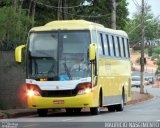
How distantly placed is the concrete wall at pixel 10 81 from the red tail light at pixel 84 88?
17.9ft

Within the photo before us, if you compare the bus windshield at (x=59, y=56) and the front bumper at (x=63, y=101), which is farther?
the bus windshield at (x=59, y=56)

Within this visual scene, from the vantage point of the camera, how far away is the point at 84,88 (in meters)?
25.6

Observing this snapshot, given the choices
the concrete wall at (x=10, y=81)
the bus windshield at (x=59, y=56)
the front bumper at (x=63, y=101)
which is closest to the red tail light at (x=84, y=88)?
the front bumper at (x=63, y=101)

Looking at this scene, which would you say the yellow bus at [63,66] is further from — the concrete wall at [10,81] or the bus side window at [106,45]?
the concrete wall at [10,81]

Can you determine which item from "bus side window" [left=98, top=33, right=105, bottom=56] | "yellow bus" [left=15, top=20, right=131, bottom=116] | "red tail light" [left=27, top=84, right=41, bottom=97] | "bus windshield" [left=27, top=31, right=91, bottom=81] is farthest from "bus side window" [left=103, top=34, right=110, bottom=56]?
"red tail light" [left=27, top=84, right=41, bottom=97]

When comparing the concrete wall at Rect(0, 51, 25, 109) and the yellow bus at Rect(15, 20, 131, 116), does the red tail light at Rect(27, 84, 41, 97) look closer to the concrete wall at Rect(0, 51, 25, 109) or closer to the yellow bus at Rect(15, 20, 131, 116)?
the yellow bus at Rect(15, 20, 131, 116)

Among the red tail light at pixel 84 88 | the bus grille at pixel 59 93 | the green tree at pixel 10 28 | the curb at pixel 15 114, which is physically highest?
the green tree at pixel 10 28

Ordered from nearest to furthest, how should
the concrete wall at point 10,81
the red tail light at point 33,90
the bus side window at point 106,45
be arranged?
the red tail light at point 33,90 < the bus side window at point 106,45 < the concrete wall at point 10,81

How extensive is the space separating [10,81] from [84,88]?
5.99m

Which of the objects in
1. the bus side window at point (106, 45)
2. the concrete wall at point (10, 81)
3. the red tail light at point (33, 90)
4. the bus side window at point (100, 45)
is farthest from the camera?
the concrete wall at point (10, 81)

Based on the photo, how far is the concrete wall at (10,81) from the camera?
29922 millimetres

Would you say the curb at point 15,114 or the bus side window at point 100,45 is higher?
the bus side window at point 100,45

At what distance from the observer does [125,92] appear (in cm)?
3306

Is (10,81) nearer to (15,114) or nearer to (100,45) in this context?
(15,114)
